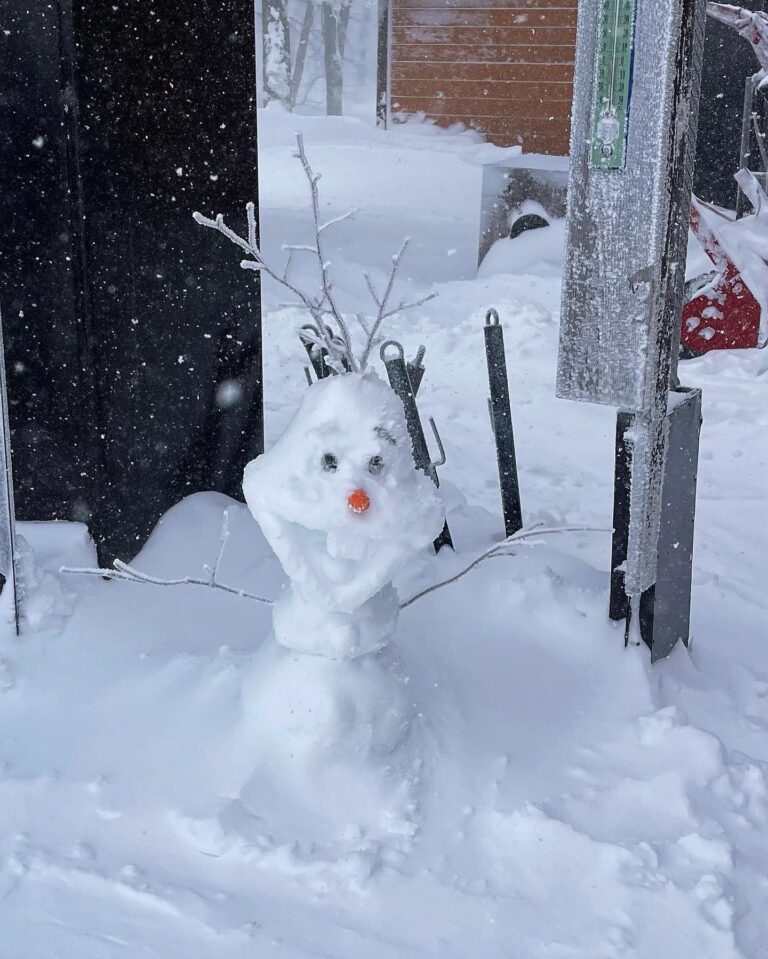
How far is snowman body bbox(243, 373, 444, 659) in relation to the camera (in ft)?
8.59

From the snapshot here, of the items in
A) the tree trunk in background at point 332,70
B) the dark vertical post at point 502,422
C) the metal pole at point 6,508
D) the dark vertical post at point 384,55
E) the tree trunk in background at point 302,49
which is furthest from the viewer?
the tree trunk in background at point 302,49

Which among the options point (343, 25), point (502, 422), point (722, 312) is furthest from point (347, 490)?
point (343, 25)

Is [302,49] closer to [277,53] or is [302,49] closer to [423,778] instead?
[277,53]

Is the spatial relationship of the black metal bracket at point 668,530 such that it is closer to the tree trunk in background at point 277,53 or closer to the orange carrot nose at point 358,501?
the orange carrot nose at point 358,501

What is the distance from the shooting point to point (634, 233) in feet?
10.0

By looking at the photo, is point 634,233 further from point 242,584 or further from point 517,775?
point 242,584

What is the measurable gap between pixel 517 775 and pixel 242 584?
4.45 feet

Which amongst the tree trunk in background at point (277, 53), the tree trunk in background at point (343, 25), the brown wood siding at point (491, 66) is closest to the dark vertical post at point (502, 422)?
the brown wood siding at point (491, 66)

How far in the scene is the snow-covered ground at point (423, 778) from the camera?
2.42 meters

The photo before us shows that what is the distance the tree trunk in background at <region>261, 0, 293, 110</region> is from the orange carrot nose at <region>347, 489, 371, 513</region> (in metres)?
22.0

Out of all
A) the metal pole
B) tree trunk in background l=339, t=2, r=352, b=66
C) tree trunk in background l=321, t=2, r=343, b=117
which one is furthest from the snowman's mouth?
tree trunk in background l=339, t=2, r=352, b=66

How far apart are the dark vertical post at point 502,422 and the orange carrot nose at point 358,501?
1.79 meters

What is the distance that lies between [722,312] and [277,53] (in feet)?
61.6

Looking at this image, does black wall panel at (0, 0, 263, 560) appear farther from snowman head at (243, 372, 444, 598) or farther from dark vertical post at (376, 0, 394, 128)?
dark vertical post at (376, 0, 394, 128)
